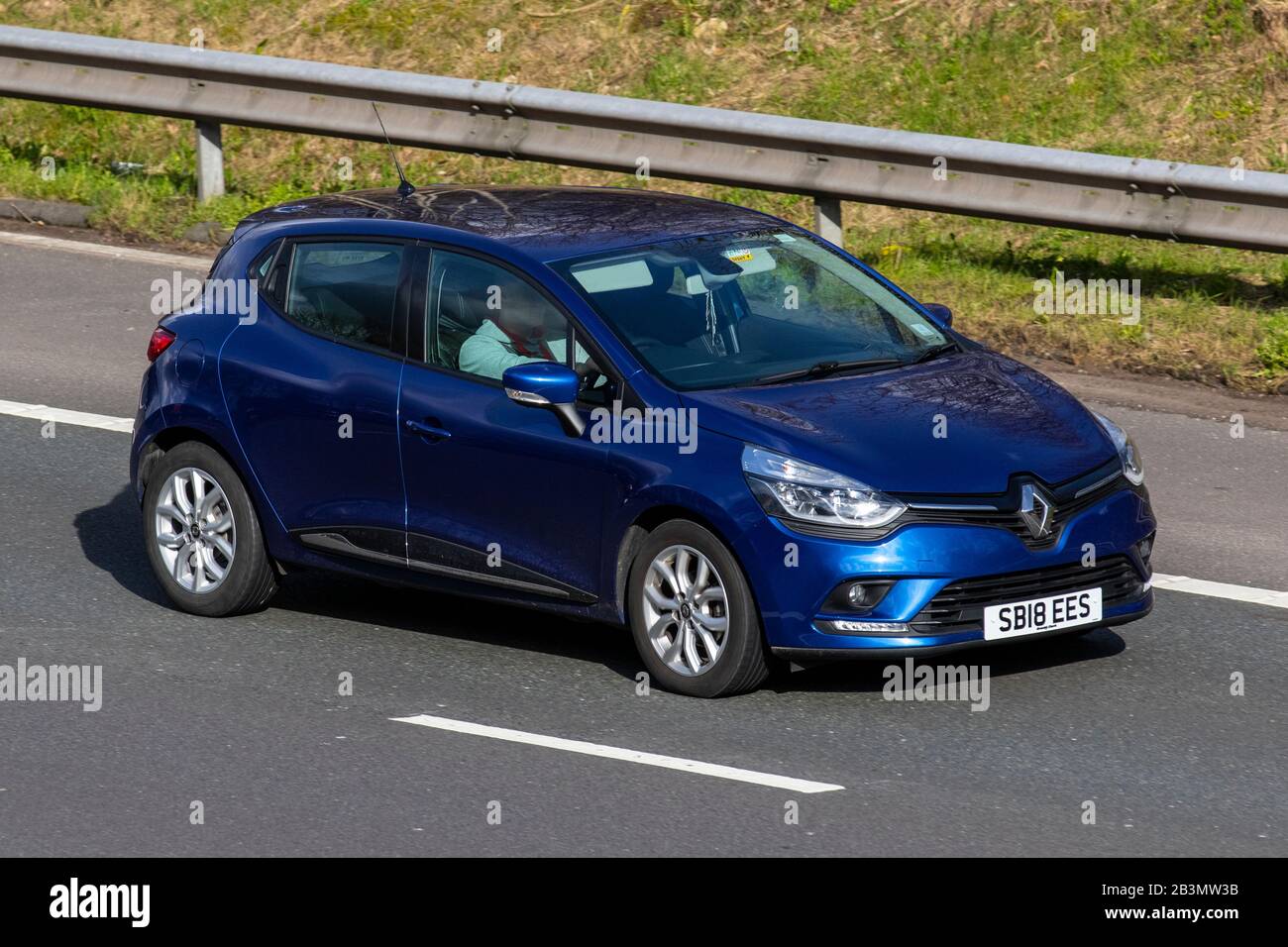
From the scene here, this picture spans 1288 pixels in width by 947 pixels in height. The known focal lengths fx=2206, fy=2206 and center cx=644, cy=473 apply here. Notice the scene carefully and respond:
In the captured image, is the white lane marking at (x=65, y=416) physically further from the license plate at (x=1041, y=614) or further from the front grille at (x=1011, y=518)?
the license plate at (x=1041, y=614)

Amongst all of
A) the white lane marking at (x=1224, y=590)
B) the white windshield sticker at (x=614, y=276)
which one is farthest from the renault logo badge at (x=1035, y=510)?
the white lane marking at (x=1224, y=590)

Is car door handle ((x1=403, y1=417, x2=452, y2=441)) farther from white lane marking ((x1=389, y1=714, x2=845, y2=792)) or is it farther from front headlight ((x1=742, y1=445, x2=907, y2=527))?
front headlight ((x1=742, y1=445, x2=907, y2=527))

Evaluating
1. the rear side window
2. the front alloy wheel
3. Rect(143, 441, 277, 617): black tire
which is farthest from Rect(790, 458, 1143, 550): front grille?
Rect(143, 441, 277, 617): black tire

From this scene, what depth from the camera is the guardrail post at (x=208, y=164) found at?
15.8 m

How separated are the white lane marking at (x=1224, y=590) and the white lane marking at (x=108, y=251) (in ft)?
25.0

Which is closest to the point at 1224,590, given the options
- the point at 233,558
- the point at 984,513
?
the point at 984,513

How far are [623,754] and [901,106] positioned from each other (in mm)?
9842

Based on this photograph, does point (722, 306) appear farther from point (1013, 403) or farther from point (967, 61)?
point (967, 61)

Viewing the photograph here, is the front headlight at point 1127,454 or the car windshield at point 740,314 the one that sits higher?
the car windshield at point 740,314

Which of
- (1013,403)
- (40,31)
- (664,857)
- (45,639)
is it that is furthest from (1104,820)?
(40,31)

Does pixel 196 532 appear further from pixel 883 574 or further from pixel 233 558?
pixel 883 574

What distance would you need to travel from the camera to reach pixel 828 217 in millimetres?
13641

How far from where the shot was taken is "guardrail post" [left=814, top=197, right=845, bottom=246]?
44.6ft

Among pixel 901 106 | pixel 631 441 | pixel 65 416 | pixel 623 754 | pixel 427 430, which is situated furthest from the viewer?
pixel 901 106
